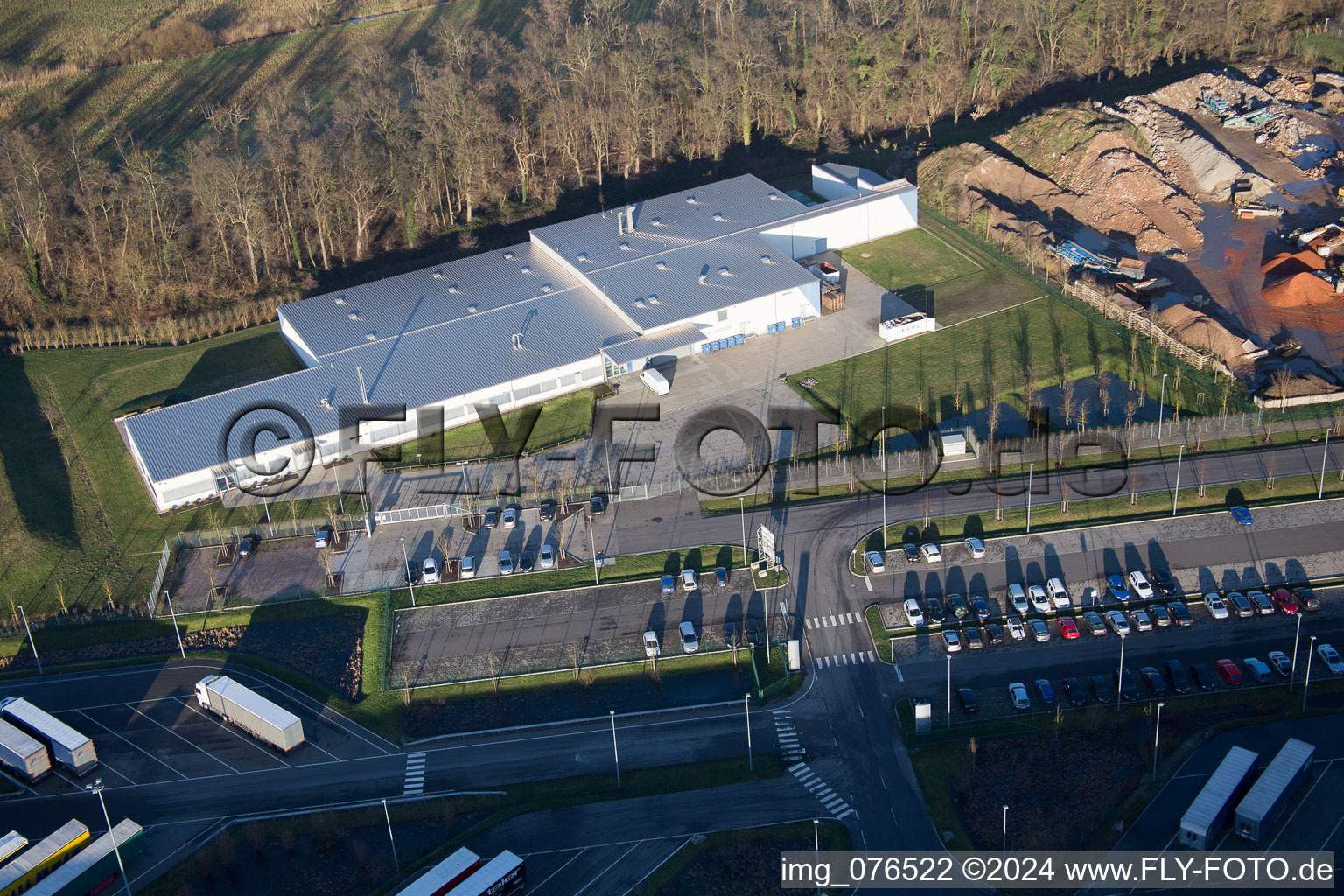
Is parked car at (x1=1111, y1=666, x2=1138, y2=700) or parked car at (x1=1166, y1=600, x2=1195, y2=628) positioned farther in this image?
parked car at (x1=1166, y1=600, x2=1195, y2=628)

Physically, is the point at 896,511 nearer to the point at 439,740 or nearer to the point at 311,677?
the point at 439,740

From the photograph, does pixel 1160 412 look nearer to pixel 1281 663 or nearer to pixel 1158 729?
pixel 1281 663

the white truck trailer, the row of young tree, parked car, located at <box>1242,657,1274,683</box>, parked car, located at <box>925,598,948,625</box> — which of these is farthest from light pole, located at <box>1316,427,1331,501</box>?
the white truck trailer

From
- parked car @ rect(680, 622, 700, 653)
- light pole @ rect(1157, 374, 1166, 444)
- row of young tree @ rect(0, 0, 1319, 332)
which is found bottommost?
parked car @ rect(680, 622, 700, 653)

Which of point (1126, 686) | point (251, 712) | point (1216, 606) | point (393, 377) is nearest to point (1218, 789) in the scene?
point (1126, 686)

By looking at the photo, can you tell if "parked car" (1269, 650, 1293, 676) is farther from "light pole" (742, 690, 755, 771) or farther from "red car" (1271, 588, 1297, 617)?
"light pole" (742, 690, 755, 771)

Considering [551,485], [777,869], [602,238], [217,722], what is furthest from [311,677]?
[602,238]

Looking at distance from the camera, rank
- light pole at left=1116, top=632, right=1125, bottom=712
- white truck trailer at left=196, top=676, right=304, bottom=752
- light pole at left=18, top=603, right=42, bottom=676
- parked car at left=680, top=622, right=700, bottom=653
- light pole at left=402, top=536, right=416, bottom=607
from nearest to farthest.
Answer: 1. white truck trailer at left=196, top=676, right=304, bottom=752
2. light pole at left=1116, top=632, right=1125, bottom=712
3. parked car at left=680, top=622, right=700, bottom=653
4. light pole at left=18, top=603, right=42, bottom=676
5. light pole at left=402, top=536, right=416, bottom=607
